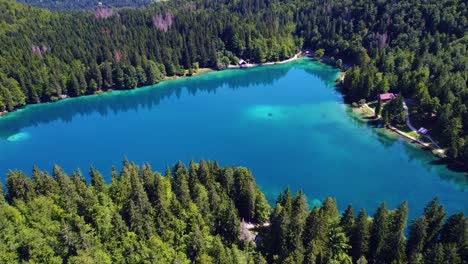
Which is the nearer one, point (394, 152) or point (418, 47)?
point (394, 152)

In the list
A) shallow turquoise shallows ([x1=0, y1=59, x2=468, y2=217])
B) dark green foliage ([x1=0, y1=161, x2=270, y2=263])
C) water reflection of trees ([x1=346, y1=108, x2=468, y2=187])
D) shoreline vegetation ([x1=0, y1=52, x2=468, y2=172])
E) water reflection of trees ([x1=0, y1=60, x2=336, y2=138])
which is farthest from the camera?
water reflection of trees ([x1=0, y1=60, x2=336, y2=138])

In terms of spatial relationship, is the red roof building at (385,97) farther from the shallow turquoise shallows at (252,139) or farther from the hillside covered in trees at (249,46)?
the shallow turquoise shallows at (252,139)

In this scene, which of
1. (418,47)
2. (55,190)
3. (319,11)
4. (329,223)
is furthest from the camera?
(319,11)

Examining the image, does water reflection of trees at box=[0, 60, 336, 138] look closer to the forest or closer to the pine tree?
the forest

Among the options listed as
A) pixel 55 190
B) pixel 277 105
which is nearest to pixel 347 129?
pixel 277 105

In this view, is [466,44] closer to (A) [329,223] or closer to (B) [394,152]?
(B) [394,152]

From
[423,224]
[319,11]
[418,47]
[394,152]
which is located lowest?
[394,152]

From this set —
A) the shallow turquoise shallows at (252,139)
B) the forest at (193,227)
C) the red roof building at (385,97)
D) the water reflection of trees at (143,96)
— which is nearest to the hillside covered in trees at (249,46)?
the red roof building at (385,97)


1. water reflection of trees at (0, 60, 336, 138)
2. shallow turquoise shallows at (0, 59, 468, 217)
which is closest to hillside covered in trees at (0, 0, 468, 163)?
water reflection of trees at (0, 60, 336, 138)

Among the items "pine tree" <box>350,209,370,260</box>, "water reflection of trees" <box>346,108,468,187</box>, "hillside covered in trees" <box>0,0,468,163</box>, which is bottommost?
"water reflection of trees" <box>346,108,468,187</box>
